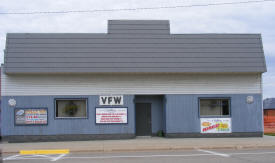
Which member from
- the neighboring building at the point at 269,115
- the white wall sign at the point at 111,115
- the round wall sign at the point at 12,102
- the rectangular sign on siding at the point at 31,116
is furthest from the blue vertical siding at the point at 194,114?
the round wall sign at the point at 12,102

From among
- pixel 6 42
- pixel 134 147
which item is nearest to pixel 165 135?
pixel 134 147

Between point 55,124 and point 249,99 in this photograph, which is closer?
point 55,124

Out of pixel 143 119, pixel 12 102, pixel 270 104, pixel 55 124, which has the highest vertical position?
pixel 12 102

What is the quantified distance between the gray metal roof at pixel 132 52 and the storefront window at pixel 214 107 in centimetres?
219

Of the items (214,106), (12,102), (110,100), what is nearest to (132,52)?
(110,100)

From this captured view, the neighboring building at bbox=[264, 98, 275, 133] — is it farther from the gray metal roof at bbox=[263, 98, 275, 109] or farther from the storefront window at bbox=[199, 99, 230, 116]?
the storefront window at bbox=[199, 99, 230, 116]

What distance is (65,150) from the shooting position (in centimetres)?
1627

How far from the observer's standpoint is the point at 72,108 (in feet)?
68.1

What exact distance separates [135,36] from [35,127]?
24.6ft

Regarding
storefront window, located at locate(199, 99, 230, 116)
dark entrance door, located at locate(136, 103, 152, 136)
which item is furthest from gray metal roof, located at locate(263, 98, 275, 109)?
dark entrance door, located at locate(136, 103, 152, 136)

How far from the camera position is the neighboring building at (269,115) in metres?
29.6

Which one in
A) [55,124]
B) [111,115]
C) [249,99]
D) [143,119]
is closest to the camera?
[55,124]

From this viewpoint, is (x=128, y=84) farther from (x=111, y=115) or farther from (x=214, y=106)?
(x=214, y=106)

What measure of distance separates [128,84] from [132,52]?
1847 millimetres
